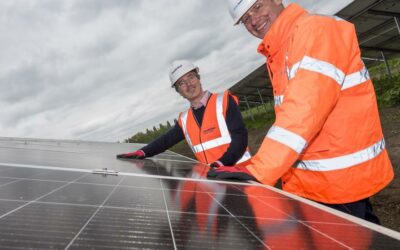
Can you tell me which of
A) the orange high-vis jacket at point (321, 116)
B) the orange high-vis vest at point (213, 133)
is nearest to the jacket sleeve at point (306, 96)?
the orange high-vis jacket at point (321, 116)

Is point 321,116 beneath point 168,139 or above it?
beneath

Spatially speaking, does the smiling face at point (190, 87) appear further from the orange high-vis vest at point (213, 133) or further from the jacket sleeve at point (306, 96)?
the jacket sleeve at point (306, 96)

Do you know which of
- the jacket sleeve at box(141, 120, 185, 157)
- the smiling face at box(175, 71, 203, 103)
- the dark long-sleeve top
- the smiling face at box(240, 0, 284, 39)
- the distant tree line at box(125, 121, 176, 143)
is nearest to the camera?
the smiling face at box(240, 0, 284, 39)

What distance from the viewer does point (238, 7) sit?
3.34 meters

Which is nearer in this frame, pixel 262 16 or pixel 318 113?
pixel 318 113

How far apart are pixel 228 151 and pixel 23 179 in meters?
2.81

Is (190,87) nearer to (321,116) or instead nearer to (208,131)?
(208,131)

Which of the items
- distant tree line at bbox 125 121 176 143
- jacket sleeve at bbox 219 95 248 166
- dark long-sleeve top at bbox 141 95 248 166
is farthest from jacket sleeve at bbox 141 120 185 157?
distant tree line at bbox 125 121 176 143

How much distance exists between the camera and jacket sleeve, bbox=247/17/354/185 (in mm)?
2361

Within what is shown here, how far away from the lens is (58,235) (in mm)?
1670

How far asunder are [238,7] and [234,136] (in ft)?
7.55

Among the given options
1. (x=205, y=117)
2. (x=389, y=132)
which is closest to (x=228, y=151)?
(x=205, y=117)

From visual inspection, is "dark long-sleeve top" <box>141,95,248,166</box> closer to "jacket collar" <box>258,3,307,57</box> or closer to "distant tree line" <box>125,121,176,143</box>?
"jacket collar" <box>258,3,307,57</box>

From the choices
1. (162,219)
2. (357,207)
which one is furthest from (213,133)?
(162,219)
